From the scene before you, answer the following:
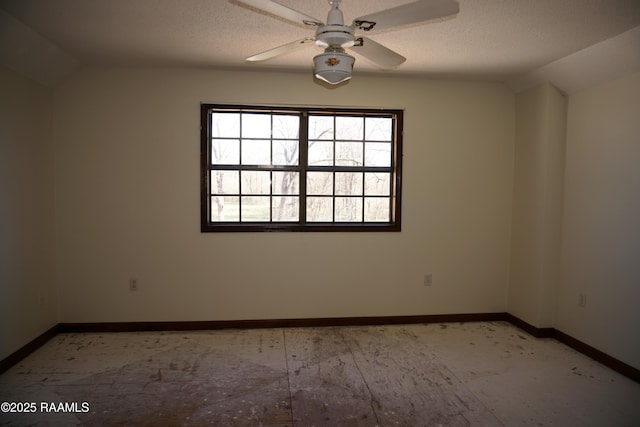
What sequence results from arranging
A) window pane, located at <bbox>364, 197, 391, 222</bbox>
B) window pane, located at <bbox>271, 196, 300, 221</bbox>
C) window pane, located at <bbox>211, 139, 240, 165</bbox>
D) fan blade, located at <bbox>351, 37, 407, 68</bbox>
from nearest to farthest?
fan blade, located at <bbox>351, 37, 407, 68</bbox>, window pane, located at <bbox>211, 139, 240, 165</bbox>, window pane, located at <bbox>271, 196, 300, 221</bbox>, window pane, located at <bbox>364, 197, 391, 222</bbox>

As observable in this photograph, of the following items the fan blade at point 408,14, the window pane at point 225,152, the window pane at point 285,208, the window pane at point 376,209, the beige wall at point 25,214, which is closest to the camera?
the fan blade at point 408,14

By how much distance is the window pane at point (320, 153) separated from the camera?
4363 mm

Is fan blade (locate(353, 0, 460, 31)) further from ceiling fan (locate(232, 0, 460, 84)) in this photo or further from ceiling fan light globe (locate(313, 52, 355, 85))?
ceiling fan light globe (locate(313, 52, 355, 85))

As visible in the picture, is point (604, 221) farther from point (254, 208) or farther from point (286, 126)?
point (254, 208)

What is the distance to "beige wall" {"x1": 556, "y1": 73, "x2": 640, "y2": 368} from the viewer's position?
10.7ft

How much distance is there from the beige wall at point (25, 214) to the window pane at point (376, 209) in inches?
114

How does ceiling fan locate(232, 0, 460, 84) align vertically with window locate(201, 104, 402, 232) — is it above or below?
above

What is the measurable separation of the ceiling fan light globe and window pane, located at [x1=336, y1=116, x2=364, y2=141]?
2090 mm

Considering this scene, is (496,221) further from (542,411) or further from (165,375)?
(165,375)

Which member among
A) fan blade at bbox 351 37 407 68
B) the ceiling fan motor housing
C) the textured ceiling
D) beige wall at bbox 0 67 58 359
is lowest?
A: beige wall at bbox 0 67 58 359

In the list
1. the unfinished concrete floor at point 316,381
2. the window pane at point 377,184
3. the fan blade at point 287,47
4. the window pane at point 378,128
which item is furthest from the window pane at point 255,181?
the fan blade at point 287,47

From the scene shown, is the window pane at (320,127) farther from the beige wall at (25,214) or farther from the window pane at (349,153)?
the beige wall at (25,214)

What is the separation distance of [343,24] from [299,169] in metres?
2.28

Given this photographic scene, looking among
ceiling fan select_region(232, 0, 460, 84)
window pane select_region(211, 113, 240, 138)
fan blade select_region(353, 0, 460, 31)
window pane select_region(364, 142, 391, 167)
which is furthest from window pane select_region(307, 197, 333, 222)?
fan blade select_region(353, 0, 460, 31)
